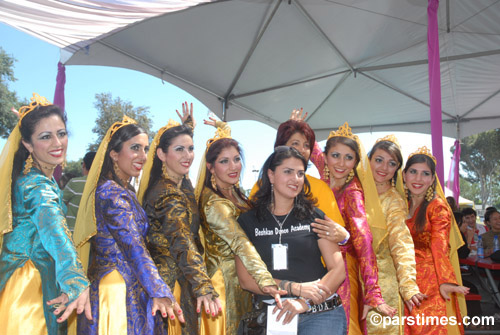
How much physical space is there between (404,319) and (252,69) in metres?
6.55

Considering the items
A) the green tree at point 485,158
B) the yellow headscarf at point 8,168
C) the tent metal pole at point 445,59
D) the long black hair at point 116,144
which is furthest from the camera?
the green tree at point 485,158

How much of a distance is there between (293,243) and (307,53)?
268 inches

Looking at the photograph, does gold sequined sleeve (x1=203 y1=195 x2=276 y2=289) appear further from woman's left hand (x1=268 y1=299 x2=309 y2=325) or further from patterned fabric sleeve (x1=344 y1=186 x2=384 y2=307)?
patterned fabric sleeve (x1=344 y1=186 x2=384 y2=307)

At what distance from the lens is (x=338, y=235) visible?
2.26m

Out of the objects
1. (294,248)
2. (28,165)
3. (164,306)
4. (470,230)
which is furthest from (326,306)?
(470,230)

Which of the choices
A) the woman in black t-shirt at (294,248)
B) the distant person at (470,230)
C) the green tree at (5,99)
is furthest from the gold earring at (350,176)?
the green tree at (5,99)

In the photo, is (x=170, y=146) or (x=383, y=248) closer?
(x=170, y=146)

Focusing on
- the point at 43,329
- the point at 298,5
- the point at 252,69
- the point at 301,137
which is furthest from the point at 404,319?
the point at 252,69

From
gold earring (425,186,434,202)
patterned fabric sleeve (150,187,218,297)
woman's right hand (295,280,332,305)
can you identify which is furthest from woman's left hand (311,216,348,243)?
gold earring (425,186,434,202)

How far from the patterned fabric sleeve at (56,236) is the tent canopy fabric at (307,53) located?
229 cm

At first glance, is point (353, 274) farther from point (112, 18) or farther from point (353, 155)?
point (112, 18)

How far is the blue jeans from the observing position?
83.5 inches

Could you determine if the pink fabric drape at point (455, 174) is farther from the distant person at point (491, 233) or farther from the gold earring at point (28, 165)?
the gold earring at point (28, 165)

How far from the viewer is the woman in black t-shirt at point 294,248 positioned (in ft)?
6.99
